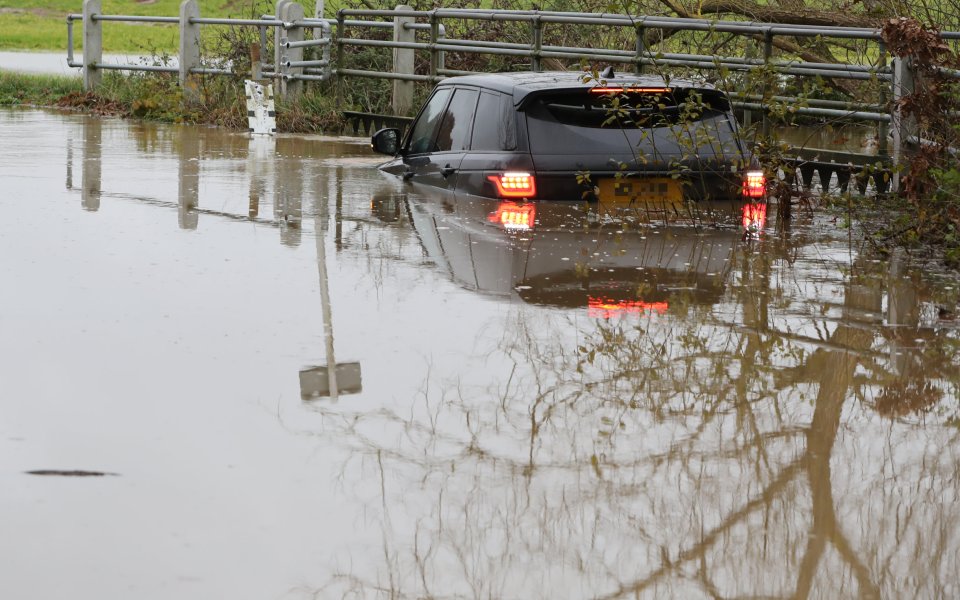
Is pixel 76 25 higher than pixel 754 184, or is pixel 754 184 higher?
pixel 76 25

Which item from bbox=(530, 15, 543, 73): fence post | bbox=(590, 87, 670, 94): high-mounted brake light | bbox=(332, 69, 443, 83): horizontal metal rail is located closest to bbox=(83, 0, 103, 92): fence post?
bbox=(332, 69, 443, 83): horizontal metal rail

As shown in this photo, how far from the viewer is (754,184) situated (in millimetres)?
10516

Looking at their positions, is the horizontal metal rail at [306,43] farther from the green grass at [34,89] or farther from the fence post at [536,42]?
the green grass at [34,89]

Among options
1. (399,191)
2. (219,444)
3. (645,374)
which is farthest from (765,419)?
(399,191)

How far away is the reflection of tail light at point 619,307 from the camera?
7.56 meters

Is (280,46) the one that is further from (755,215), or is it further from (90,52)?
(755,215)

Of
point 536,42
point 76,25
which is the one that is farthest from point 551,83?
point 76,25

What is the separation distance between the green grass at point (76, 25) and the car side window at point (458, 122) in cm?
3709

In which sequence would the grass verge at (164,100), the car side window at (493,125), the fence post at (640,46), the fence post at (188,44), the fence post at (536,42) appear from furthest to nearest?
the fence post at (188,44), the grass verge at (164,100), the fence post at (536,42), the fence post at (640,46), the car side window at (493,125)

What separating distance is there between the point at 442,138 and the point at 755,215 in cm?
239

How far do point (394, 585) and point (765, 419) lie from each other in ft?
6.98

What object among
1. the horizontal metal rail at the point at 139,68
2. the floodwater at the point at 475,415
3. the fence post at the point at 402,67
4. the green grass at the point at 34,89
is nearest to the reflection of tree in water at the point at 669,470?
the floodwater at the point at 475,415

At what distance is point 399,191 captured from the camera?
1284cm

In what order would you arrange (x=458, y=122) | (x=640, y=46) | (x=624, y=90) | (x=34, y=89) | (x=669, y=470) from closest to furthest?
(x=669, y=470), (x=624, y=90), (x=458, y=122), (x=640, y=46), (x=34, y=89)
